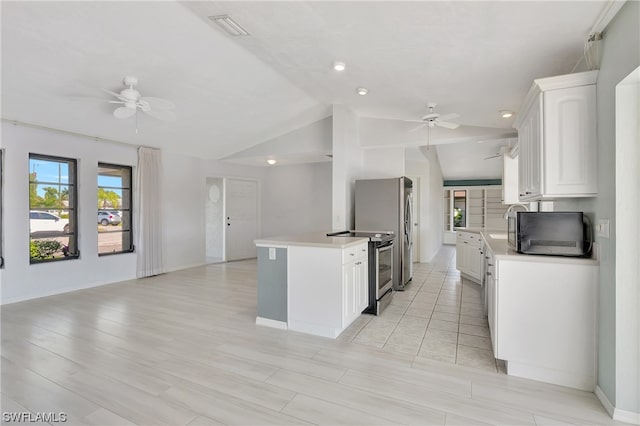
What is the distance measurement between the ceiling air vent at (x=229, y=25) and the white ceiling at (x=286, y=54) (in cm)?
7

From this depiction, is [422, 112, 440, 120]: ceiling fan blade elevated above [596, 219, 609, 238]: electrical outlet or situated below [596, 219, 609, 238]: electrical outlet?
above

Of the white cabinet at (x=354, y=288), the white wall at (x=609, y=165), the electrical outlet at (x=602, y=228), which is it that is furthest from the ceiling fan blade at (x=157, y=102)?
the electrical outlet at (x=602, y=228)

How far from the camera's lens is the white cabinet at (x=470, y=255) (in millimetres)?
5062

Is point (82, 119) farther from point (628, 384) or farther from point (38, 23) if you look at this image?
point (628, 384)

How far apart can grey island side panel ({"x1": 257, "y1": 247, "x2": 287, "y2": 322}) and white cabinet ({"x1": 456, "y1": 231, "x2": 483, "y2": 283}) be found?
10.7 ft

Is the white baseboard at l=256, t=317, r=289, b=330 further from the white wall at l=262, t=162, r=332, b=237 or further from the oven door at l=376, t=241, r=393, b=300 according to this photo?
the white wall at l=262, t=162, r=332, b=237

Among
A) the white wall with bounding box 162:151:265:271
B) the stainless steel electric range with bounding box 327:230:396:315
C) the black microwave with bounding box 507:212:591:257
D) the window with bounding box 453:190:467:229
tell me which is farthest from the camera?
the window with bounding box 453:190:467:229

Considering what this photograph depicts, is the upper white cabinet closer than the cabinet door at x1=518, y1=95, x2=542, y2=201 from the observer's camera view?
Yes

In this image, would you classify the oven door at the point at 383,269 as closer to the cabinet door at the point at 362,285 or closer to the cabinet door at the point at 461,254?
the cabinet door at the point at 362,285

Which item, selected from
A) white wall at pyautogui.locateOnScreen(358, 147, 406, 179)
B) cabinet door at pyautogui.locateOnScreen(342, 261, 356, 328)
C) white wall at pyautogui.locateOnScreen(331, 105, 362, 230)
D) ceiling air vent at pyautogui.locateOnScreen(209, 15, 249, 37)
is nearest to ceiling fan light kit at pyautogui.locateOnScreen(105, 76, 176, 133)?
ceiling air vent at pyautogui.locateOnScreen(209, 15, 249, 37)

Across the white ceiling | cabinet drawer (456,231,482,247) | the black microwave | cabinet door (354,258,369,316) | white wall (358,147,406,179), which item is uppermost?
the white ceiling

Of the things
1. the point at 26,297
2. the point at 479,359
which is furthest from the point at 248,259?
the point at 479,359

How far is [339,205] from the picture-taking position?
5.02 m

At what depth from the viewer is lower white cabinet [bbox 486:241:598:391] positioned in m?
2.15
